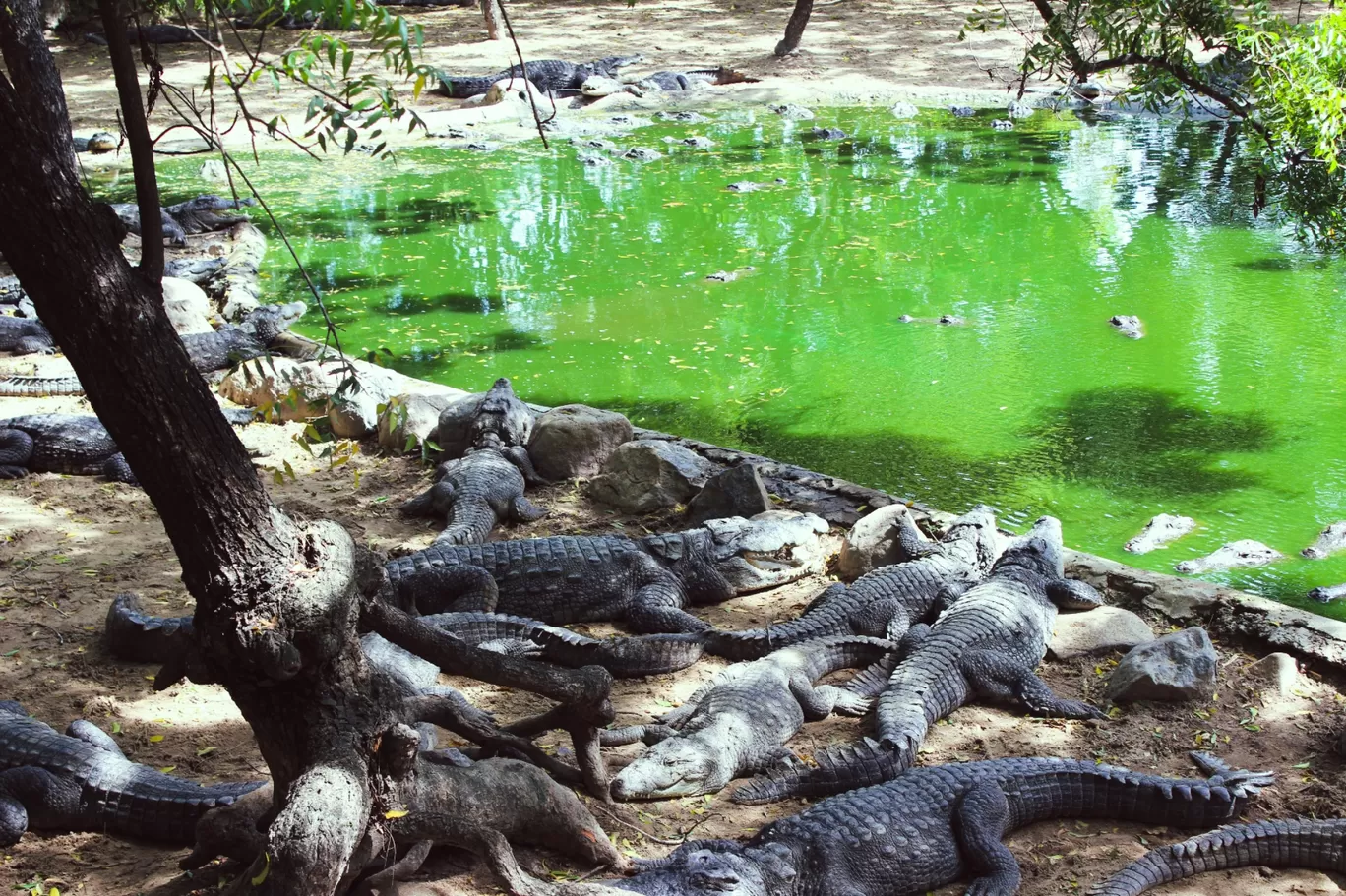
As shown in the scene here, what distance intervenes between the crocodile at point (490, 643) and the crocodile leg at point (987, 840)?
134 centimetres

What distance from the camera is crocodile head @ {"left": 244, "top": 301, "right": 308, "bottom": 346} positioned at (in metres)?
8.41

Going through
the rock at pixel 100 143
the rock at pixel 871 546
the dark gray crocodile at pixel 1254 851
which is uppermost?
the rock at pixel 100 143

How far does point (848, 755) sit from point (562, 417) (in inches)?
118

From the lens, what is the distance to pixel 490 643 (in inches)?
172

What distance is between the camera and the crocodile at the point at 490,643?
4.05 metres

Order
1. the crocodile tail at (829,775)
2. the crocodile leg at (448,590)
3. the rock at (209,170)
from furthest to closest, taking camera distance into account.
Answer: the rock at (209,170)
the crocodile leg at (448,590)
the crocodile tail at (829,775)

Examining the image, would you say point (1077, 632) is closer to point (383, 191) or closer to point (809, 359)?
point (809, 359)

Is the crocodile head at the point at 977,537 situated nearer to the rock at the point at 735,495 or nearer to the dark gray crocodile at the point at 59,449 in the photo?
the rock at the point at 735,495

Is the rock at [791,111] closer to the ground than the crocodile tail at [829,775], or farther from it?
farther from it

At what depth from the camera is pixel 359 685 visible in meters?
2.57

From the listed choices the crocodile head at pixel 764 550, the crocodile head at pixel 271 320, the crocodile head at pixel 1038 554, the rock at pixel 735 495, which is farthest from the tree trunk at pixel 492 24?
the crocodile head at pixel 1038 554

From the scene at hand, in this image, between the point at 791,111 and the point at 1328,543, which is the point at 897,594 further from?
the point at 791,111

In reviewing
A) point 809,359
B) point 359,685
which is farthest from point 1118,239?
point 359,685

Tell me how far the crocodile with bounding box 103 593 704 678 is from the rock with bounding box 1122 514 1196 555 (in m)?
2.33
